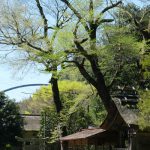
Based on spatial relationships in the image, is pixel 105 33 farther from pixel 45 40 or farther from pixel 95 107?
pixel 95 107

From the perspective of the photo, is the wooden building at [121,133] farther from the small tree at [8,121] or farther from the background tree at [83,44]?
the small tree at [8,121]

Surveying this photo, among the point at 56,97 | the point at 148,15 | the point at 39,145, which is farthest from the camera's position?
the point at 39,145

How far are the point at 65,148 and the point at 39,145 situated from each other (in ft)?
10.4

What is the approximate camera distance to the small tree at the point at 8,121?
53188mm

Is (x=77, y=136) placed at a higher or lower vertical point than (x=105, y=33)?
lower

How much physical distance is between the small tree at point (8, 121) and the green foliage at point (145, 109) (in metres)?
31.0

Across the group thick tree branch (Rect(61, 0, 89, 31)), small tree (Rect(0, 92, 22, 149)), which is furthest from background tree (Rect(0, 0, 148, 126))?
small tree (Rect(0, 92, 22, 149))

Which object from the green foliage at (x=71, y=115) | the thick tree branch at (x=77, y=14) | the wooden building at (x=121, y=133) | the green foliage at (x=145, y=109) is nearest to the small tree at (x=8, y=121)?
the green foliage at (x=71, y=115)

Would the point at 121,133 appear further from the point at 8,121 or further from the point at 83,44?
the point at 8,121

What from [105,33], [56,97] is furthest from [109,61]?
[56,97]

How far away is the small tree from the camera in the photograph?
2094 inches

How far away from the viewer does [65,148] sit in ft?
123

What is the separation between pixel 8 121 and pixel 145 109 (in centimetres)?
3457

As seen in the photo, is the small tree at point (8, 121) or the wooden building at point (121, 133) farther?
the small tree at point (8, 121)
